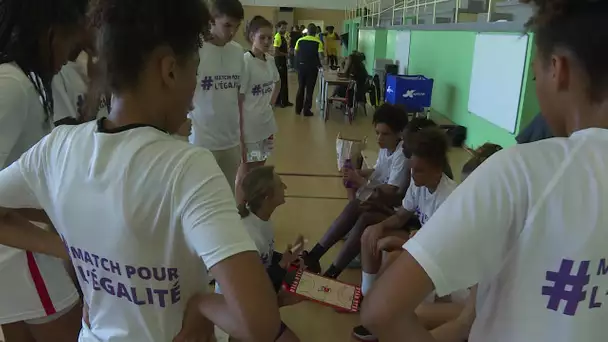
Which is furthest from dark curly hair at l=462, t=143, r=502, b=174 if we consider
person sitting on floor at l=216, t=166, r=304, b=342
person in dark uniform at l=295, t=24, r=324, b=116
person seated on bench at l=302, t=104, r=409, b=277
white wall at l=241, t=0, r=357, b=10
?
white wall at l=241, t=0, r=357, b=10

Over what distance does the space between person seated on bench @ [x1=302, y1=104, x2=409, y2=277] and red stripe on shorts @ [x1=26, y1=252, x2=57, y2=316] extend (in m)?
1.87

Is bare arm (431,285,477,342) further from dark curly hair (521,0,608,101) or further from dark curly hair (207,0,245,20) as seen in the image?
dark curly hair (207,0,245,20)

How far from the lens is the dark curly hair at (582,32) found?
672 millimetres

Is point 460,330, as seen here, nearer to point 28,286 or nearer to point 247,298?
point 247,298

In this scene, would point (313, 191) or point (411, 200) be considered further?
point (313, 191)

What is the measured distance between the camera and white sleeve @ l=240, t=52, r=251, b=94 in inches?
122

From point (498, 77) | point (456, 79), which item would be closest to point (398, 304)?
point (498, 77)

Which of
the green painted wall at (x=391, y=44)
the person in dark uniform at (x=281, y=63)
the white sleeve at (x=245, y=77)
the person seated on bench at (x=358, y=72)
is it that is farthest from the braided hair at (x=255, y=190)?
the green painted wall at (x=391, y=44)

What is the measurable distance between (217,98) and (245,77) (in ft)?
1.05

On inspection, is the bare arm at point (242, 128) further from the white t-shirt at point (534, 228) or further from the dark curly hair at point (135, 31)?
the white t-shirt at point (534, 228)

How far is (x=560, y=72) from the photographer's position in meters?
0.72

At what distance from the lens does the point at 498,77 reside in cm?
441

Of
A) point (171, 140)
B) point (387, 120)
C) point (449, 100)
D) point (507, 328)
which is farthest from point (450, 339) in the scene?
point (449, 100)

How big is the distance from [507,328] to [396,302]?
20 centimetres
